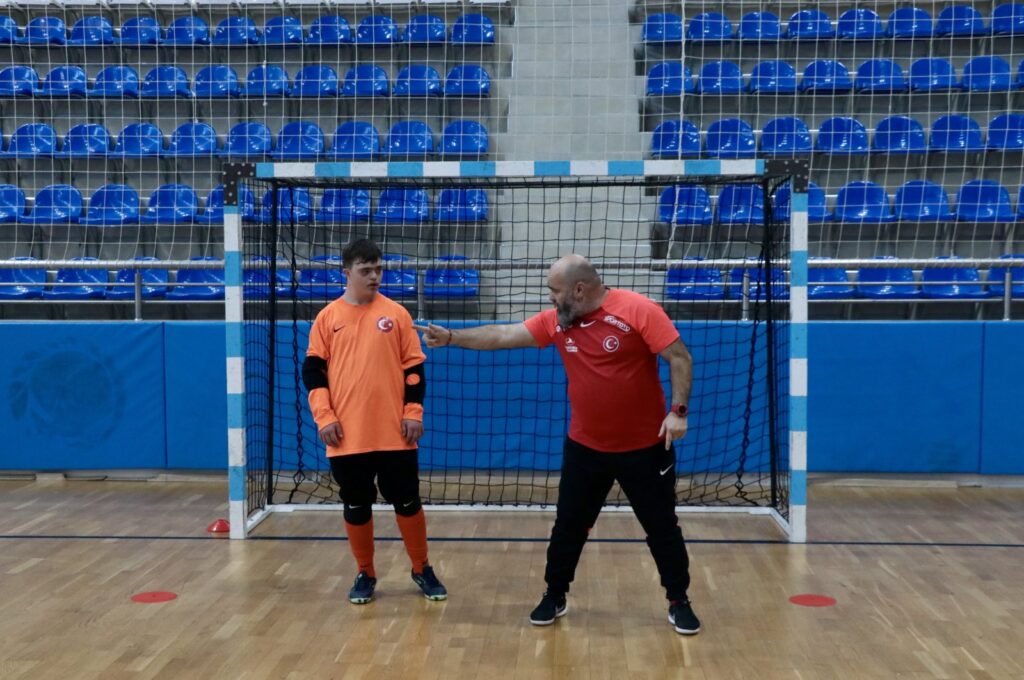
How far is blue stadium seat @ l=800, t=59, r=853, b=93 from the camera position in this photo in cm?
1155

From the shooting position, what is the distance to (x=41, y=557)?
6.38 metres

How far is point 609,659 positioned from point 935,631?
1681mm

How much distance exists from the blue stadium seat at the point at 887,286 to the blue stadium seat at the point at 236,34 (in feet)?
24.6

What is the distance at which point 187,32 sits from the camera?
12273 mm

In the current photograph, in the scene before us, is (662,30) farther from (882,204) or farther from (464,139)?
(882,204)

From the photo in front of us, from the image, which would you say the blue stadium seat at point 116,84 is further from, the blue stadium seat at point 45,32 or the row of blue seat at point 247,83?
the blue stadium seat at point 45,32

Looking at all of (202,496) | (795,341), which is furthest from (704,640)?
(202,496)

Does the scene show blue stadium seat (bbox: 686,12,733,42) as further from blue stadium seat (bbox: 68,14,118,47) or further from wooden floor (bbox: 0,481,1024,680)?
blue stadium seat (bbox: 68,14,118,47)

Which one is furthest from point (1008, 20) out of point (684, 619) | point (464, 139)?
point (684, 619)

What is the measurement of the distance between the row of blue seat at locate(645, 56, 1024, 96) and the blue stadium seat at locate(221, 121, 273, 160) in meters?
4.43

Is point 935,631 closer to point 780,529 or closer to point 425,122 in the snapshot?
point 780,529

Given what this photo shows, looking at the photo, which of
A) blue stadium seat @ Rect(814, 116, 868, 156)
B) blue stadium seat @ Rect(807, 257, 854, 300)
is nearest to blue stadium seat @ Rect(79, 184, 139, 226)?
blue stadium seat @ Rect(807, 257, 854, 300)

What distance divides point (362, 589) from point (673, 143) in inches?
277

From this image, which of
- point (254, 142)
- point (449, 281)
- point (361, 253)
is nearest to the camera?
point (361, 253)
